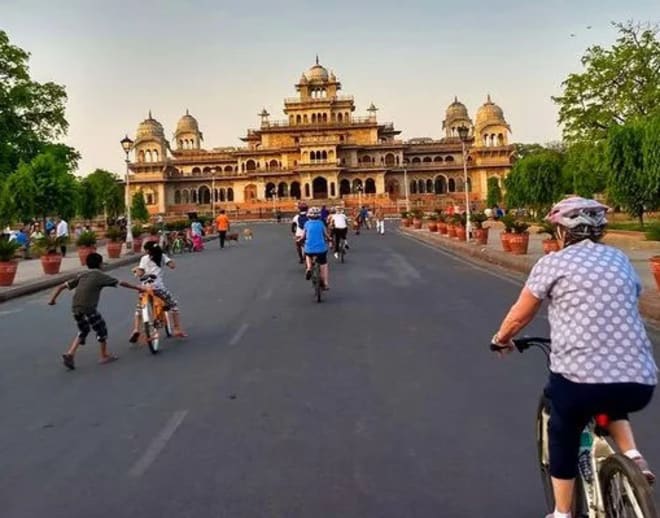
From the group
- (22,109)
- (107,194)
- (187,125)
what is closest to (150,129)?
(187,125)

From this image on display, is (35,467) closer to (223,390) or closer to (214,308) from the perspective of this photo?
(223,390)

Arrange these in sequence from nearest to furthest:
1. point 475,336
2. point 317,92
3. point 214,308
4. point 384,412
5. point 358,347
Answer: point 384,412 → point 358,347 → point 475,336 → point 214,308 → point 317,92

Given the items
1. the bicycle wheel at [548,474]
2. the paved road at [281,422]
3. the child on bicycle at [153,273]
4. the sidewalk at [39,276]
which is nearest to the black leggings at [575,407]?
the bicycle wheel at [548,474]

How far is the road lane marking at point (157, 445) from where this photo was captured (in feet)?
16.0

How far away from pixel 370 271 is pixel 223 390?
1295cm

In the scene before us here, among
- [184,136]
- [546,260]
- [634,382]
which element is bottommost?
[634,382]

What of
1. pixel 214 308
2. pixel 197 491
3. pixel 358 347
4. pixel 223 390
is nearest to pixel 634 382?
pixel 197 491

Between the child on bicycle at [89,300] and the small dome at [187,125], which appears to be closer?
the child on bicycle at [89,300]

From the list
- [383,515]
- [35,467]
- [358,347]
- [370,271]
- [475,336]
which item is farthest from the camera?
[370,271]

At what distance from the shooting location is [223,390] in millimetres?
6969

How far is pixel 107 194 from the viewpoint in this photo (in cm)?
7662

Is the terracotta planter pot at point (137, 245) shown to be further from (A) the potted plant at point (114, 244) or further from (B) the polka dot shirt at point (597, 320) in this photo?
(B) the polka dot shirt at point (597, 320)

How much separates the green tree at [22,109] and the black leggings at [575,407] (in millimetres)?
44326

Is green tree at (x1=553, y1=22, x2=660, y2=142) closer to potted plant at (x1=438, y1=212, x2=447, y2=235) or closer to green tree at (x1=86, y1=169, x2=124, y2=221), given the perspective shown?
potted plant at (x1=438, y1=212, x2=447, y2=235)
